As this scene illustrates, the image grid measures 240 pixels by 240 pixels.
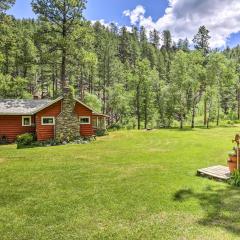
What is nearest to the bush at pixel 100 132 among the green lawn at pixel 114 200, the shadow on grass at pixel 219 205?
the green lawn at pixel 114 200

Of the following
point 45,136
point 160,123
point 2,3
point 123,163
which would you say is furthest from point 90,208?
point 160,123

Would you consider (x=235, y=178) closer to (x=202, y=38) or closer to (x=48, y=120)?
(x=48, y=120)

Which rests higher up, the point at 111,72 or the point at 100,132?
the point at 111,72

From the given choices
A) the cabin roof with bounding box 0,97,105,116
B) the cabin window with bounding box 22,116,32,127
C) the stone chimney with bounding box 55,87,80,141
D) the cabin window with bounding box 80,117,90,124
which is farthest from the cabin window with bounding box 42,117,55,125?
the cabin window with bounding box 80,117,90,124

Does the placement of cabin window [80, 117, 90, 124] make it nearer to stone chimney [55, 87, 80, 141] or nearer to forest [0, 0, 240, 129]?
stone chimney [55, 87, 80, 141]

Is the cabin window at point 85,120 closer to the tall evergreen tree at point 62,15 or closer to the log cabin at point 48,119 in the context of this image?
the log cabin at point 48,119

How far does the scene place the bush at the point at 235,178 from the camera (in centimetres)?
1184

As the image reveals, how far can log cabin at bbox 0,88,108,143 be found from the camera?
2675 cm

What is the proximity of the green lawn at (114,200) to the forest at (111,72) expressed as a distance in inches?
641

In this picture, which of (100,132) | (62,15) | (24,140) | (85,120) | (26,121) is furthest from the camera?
(62,15)

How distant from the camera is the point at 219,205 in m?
9.63

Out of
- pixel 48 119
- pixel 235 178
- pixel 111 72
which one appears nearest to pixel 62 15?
pixel 48 119

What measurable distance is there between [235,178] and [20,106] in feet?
73.0

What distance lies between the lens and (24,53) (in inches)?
1944
